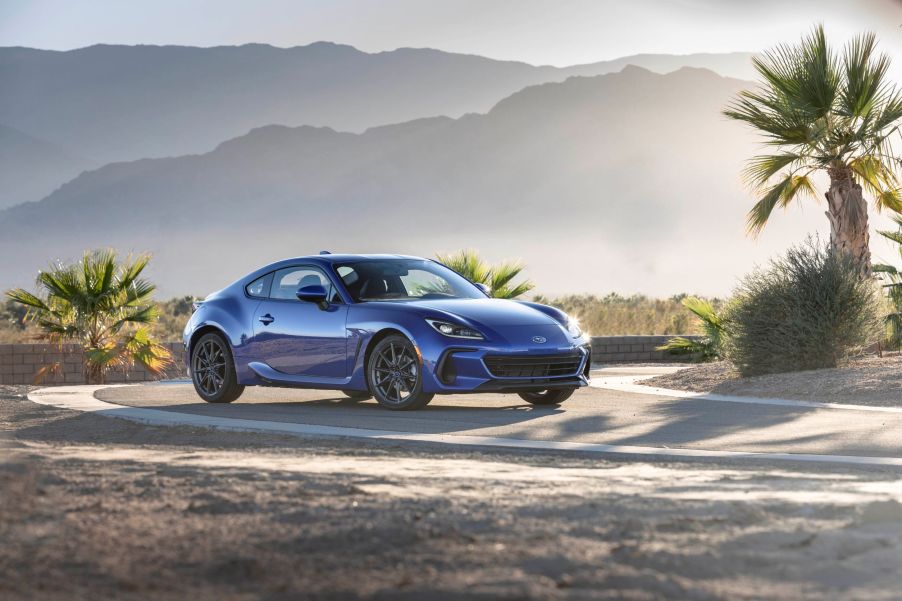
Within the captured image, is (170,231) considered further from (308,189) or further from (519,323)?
(519,323)

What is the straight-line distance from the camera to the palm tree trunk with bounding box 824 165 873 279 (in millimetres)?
22578

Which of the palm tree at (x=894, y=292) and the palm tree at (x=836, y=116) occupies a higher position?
the palm tree at (x=836, y=116)

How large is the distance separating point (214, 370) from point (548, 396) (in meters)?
3.85

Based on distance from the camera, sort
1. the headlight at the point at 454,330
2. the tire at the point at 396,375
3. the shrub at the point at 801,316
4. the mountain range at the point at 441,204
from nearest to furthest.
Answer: the headlight at the point at 454,330 → the tire at the point at 396,375 → the shrub at the point at 801,316 → the mountain range at the point at 441,204

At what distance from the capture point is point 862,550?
595 cm

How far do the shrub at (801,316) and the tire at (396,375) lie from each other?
5821 mm

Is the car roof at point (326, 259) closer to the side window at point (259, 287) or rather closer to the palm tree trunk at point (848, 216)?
the side window at point (259, 287)

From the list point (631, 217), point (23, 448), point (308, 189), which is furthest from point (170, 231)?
point (23, 448)

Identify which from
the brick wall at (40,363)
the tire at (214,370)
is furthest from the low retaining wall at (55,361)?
the tire at (214,370)

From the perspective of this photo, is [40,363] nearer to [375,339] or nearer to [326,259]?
[326,259]

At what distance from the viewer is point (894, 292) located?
2184 centimetres

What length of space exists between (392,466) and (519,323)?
17.9ft

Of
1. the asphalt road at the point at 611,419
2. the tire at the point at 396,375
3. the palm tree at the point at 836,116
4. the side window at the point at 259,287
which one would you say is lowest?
the asphalt road at the point at 611,419

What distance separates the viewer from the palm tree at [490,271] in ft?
83.1
